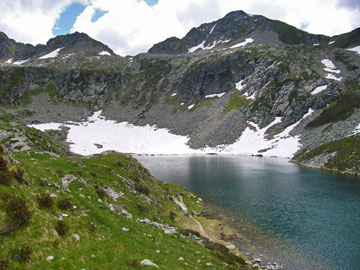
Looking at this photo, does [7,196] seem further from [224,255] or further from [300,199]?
[300,199]

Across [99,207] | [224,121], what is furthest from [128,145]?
[99,207]

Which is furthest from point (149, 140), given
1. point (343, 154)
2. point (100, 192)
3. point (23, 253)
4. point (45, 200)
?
point (23, 253)

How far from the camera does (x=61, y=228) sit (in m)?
12.7

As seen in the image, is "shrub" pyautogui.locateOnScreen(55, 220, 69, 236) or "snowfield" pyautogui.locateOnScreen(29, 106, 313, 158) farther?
"snowfield" pyautogui.locateOnScreen(29, 106, 313, 158)

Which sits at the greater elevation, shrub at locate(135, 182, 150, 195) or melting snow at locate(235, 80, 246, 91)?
melting snow at locate(235, 80, 246, 91)

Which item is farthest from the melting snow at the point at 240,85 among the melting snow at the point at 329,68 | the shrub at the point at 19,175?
the shrub at the point at 19,175

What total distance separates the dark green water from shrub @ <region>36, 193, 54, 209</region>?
22.3m

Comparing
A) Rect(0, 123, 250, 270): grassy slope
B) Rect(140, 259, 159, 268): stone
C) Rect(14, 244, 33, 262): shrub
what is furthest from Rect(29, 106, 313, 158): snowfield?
Rect(14, 244, 33, 262): shrub

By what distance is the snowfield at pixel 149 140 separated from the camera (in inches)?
4963

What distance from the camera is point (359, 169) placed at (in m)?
69.0

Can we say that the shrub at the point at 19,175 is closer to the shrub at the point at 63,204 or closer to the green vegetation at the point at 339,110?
the shrub at the point at 63,204

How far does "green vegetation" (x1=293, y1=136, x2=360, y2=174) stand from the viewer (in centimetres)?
7210

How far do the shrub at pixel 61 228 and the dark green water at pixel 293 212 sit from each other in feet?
71.0

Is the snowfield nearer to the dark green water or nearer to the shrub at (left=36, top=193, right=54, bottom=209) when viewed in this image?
the dark green water
